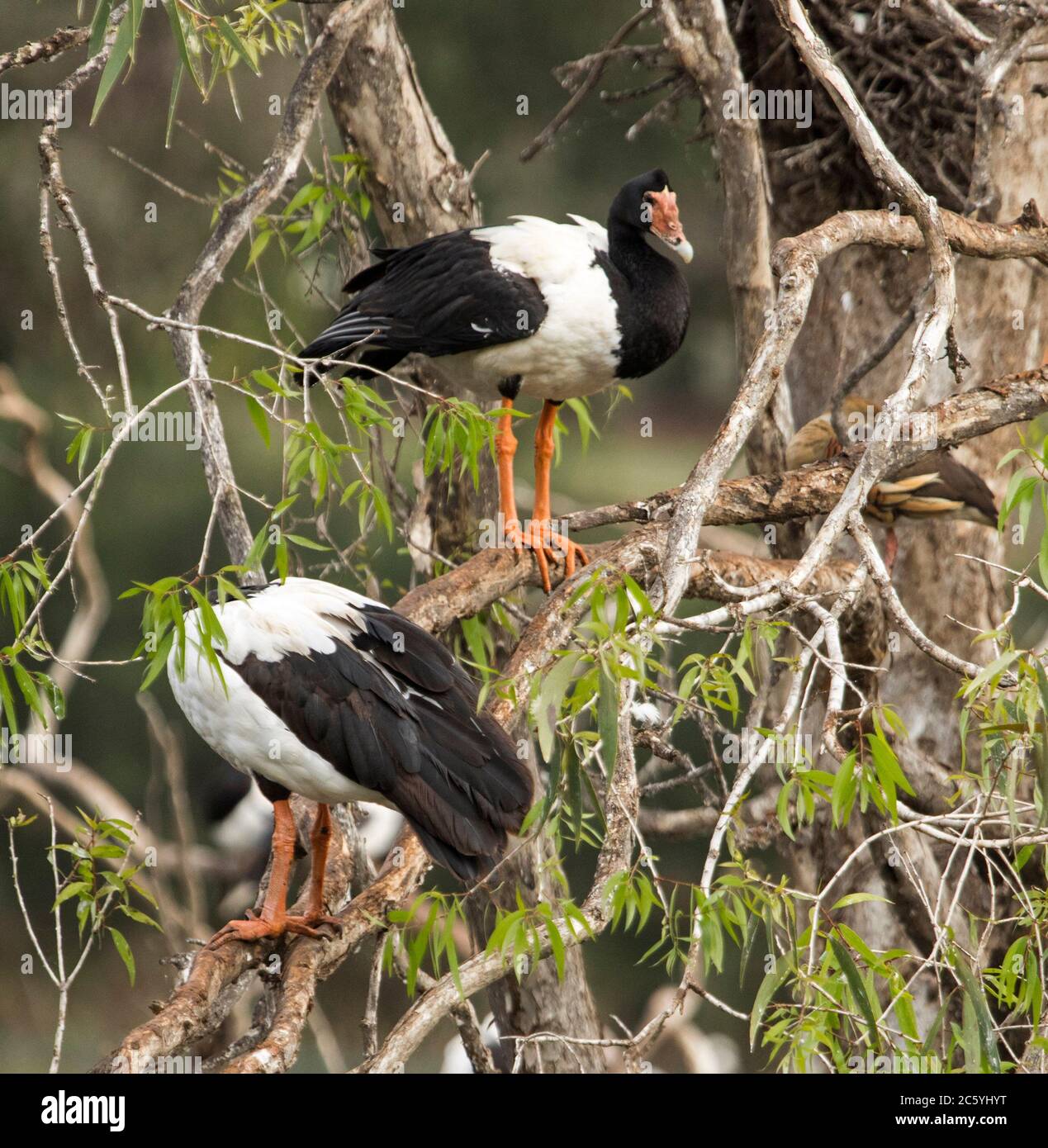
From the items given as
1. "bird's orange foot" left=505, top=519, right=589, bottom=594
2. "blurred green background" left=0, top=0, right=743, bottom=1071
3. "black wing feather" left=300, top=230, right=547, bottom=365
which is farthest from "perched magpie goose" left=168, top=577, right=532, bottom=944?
"blurred green background" left=0, top=0, right=743, bottom=1071

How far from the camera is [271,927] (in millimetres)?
2189

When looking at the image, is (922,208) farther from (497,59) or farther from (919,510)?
(497,59)

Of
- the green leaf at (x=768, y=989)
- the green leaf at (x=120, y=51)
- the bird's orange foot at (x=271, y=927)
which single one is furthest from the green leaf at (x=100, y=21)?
the green leaf at (x=768, y=989)

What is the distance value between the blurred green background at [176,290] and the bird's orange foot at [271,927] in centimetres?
447

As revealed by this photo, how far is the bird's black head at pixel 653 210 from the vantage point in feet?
10.5

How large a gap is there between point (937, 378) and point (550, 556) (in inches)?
57.8

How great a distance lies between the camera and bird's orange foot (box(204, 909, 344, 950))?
2160 mm

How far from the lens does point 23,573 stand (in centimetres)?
207

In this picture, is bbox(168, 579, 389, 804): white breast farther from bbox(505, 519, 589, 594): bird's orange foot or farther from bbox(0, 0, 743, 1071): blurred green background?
bbox(0, 0, 743, 1071): blurred green background

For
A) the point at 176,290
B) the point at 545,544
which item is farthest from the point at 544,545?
the point at 176,290

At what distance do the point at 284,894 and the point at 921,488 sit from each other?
1.79 meters

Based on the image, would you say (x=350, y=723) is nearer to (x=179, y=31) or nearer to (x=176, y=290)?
(x=179, y=31)
